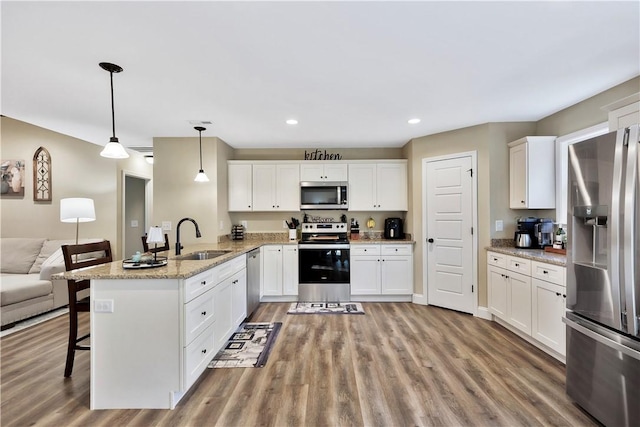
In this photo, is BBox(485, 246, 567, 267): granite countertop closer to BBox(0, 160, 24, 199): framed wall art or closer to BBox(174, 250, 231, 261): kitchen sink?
BBox(174, 250, 231, 261): kitchen sink

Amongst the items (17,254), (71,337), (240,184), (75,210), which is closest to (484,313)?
(240,184)

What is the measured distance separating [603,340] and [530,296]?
117 cm

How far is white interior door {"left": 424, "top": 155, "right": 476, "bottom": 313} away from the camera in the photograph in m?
3.72

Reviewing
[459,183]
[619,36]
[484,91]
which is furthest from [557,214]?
[619,36]

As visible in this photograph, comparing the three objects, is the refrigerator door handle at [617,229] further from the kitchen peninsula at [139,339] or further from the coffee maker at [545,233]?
the kitchen peninsula at [139,339]

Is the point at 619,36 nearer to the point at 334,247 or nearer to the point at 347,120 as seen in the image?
the point at 347,120

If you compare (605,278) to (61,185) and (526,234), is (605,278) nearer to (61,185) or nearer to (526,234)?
(526,234)

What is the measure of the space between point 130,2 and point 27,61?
4.20 ft

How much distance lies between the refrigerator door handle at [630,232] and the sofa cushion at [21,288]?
545 cm

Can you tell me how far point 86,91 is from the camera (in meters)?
2.60

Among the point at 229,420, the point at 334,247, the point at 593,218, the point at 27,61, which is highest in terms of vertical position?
the point at 27,61

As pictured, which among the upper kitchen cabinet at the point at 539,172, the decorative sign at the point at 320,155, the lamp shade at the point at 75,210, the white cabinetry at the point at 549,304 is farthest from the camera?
the decorative sign at the point at 320,155

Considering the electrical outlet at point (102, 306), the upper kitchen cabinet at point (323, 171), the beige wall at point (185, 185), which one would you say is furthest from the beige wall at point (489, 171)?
the electrical outlet at point (102, 306)

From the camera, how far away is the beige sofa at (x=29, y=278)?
10.5 feet
